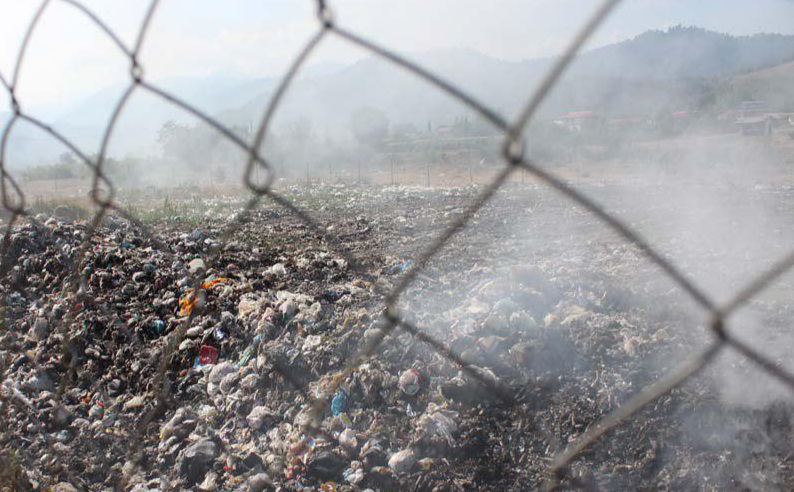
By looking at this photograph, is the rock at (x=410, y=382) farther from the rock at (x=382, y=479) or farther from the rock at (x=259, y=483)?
the rock at (x=259, y=483)

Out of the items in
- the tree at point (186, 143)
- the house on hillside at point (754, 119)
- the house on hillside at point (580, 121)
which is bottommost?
the house on hillside at point (754, 119)

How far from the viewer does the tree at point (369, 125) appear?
28.7 meters

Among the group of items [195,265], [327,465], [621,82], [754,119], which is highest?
[195,265]

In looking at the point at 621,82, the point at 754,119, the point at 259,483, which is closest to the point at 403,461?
the point at 259,483

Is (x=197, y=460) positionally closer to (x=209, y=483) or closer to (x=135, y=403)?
(x=209, y=483)

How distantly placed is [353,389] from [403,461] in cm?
53

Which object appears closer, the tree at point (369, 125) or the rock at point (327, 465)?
the rock at point (327, 465)

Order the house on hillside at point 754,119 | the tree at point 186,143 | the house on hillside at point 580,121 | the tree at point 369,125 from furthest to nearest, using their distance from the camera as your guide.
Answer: the tree at point 369,125 < the house on hillside at point 580,121 < the house on hillside at point 754,119 < the tree at point 186,143

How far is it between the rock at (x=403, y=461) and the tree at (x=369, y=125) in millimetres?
27367

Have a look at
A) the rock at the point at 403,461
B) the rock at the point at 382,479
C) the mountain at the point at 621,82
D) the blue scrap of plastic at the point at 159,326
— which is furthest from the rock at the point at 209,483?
the mountain at the point at 621,82

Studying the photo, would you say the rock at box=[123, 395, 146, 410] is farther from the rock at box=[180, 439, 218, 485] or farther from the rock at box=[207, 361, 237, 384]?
the rock at box=[180, 439, 218, 485]

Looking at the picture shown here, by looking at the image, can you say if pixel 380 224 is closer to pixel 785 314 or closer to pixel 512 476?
pixel 785 314

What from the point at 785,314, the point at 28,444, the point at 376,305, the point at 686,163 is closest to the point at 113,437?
the point at 28,444

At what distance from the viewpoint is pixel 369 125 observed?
2889 centimetres
